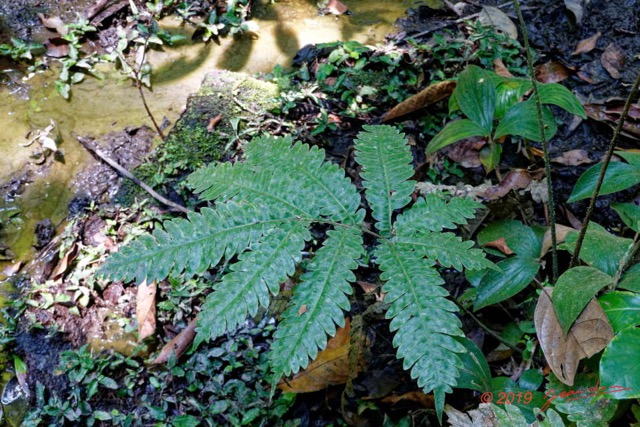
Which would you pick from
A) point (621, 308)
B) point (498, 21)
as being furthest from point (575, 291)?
point (498, 21)

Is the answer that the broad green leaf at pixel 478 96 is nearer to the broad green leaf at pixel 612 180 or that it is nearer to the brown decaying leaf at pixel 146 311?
the broad green leaf at pixel 612 180

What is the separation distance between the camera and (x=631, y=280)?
1889 millimetres

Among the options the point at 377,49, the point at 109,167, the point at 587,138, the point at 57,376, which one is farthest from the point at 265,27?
the point at 57,376

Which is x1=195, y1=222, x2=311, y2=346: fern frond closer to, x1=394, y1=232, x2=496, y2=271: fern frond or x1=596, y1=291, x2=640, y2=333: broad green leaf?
x1=394, y1=232, x2=496, y2=271: fern frond

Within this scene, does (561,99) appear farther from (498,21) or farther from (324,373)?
(324,373)

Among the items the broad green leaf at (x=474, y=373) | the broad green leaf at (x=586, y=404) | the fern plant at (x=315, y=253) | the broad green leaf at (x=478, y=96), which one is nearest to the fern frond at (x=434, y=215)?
the fern plant at (x=315, y=253)

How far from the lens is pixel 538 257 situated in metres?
2.32

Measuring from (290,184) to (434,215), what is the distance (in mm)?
531

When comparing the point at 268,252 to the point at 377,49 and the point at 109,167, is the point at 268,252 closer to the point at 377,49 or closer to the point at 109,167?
the point at 109,167

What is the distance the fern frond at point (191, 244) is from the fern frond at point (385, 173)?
372mm

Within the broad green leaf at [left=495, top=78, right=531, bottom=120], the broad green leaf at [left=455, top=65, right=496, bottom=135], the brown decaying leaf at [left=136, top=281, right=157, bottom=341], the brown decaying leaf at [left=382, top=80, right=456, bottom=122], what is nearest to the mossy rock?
the brown decaying leaf at [left=136, top=281, right=157, bottom=341]

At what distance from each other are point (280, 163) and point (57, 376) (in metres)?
1.87

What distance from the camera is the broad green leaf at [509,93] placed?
302 cm

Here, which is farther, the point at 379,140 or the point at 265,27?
the point at 265,27
